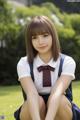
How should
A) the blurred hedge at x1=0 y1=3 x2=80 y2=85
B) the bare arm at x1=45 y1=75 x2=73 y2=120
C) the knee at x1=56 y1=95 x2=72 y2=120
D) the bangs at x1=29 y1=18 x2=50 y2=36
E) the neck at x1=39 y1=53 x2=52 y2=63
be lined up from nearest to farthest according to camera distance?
the bare arm at x1=45 y1=75 x2=73 y2=120, the knee at x1=56 y1=95 x2=72 y2=120, the bangs at x1=29 y1=18 x2=50 y2=36, the neck at x1=39 y1=53 x2=52 y2=63, the blurred hedge at x1=0 y1=3 x2=80 y2=85

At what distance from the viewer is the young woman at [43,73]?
4539 millimetres

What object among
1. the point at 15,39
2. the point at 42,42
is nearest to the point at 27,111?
the point at 42,42

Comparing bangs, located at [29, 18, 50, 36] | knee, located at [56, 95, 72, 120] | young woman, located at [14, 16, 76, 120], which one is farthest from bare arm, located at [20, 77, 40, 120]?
bangs, located at [29, 18, 50, 36]

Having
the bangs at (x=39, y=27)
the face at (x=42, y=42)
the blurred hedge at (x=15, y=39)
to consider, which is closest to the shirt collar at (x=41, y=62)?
the face at (x=42, y=42)

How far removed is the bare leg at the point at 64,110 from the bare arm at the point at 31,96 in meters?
0.23

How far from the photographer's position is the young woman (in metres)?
4.54

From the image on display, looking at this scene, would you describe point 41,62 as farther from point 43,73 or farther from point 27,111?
point 27,111

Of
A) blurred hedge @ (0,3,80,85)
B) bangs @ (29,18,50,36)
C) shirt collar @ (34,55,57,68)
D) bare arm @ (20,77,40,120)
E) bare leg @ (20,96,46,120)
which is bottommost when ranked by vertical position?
blurred hedge @ (0,3,80,85)

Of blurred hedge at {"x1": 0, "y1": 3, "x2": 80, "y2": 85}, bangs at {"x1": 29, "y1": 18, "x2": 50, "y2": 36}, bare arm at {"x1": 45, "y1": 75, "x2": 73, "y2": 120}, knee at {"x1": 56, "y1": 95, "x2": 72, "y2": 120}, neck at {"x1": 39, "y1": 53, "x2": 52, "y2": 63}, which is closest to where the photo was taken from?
bare arm at {"x1": 45, "y1": 75, "x2": 73, "y2": 120}

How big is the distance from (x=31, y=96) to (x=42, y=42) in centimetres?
56

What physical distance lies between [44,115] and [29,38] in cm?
77

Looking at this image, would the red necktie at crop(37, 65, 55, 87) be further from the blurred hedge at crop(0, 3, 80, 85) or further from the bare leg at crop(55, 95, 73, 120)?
the blurred hedge at crop(0, 3, 80, 85)

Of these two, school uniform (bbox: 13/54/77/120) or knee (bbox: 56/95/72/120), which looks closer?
knee (bbox: 56/95/72/120)

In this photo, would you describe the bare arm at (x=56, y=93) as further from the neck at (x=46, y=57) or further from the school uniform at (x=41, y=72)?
the neck at (x=46, y=57)
